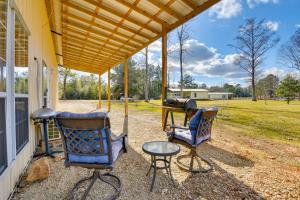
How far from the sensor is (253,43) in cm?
2183

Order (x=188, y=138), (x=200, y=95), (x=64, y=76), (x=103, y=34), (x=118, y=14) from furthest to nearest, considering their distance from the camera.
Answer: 1. (x=200, y=95)
2. (x=64, y=76)
3. (x=103, y=34)
4. (x=118, y=14)
5. (x=188, y=138)

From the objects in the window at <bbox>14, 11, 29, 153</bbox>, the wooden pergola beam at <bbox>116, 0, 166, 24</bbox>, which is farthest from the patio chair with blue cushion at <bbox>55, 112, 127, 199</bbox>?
the wooden pergola beam at <bbox>116, 0, 166, 24</bbox>

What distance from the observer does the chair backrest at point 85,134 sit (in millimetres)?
1652

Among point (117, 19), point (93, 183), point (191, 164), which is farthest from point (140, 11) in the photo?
point (93, 183)

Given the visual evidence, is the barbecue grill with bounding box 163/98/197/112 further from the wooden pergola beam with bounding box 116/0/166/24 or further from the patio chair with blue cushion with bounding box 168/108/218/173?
the wooden pergola beam with bounding box 116/0/166/24

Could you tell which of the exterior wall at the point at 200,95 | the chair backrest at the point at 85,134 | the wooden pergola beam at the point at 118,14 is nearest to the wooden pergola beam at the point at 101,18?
the wooden pergola beam at the point at 118,14

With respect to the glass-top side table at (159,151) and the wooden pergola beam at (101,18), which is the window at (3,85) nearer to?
the glass-top side table at (159,151)

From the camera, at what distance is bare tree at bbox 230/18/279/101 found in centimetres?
2069

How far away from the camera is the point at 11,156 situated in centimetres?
198

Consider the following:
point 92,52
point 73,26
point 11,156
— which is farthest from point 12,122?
point 92,52

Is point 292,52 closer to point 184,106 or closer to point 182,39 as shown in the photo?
point 182,39

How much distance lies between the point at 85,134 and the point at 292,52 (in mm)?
23925

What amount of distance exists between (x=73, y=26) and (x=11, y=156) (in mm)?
4609

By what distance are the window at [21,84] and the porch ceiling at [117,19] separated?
1968 millimetres
